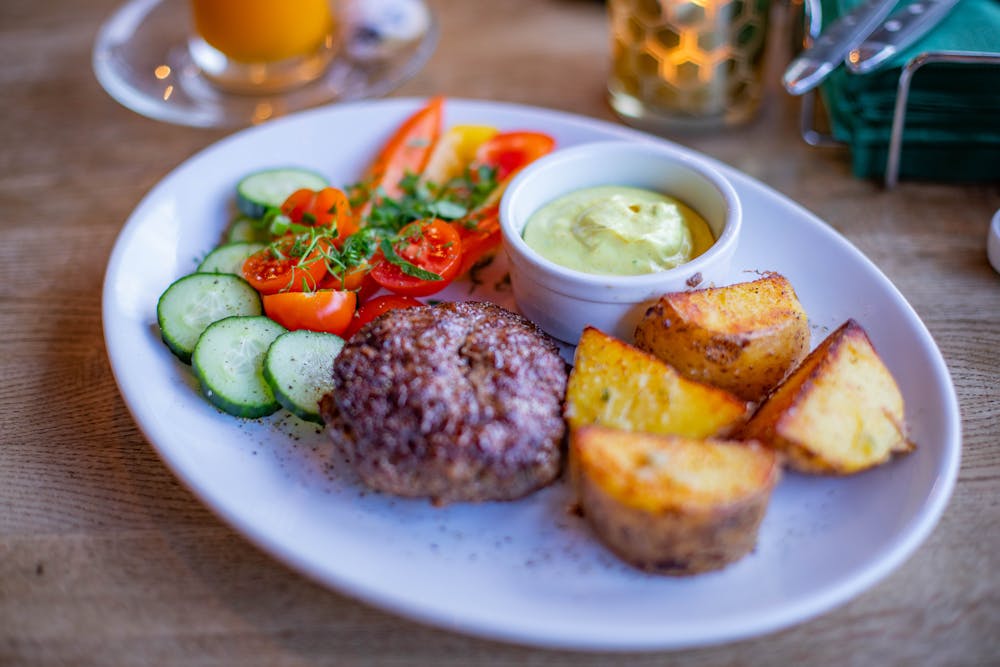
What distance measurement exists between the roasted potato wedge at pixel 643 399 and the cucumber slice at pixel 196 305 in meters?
1.13

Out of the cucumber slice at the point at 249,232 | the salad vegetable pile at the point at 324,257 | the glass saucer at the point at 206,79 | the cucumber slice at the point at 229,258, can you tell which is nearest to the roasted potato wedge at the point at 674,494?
the salad vegetable pile at the point at 324,257

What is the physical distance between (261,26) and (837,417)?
3.19 m

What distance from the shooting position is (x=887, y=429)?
2039mm

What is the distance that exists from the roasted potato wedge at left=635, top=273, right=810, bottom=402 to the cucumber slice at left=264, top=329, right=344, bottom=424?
888 millimetres

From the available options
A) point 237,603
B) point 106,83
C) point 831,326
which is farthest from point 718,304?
point 106,83

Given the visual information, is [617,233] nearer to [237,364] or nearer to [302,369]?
[302,369]

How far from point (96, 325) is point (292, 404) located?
1.09 metres

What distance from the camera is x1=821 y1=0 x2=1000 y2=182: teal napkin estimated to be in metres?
3.11

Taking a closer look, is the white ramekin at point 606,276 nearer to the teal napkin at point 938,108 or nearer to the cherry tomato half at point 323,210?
Answer: the cherry tomato half at point 323,210

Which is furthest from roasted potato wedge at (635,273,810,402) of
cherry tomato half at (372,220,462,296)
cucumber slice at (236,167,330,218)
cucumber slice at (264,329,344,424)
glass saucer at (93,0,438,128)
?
glass saucer at (93,0,438,128)

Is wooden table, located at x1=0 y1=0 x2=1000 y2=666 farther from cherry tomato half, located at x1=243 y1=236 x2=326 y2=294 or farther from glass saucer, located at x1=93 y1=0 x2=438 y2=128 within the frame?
cherry tomato half, located at x1=243 y1=236 x2=326 y2=294

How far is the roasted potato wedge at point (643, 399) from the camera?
2.08 metres

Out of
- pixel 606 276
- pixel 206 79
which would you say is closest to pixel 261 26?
pixel 206 79

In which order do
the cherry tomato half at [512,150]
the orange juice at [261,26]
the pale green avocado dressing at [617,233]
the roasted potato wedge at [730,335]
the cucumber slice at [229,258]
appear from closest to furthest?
the roasted potato wedge at [730,335] < the pale green avocado dressing at [617,233] < the cucumber slice at [229,258] < the cherry tomato half at [512,150] < the orange juice at [261,26]
